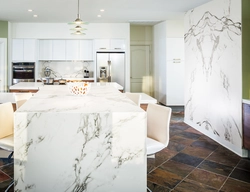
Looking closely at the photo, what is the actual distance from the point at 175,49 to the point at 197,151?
4052mm

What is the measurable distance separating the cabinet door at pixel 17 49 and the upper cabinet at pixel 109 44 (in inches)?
88.1

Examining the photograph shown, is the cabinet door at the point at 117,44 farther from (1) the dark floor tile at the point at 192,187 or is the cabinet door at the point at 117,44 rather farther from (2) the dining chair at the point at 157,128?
(1) the dark floor tile at the point at 192,187

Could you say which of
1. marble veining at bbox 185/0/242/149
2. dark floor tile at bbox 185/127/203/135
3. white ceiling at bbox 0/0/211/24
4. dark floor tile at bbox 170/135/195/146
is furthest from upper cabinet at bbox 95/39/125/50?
dark floor tile at bbox 170/135/195/146

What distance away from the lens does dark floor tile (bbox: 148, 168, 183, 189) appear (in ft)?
8.03

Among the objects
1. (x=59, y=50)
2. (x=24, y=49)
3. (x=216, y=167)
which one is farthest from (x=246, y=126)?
(x=24, y=49)

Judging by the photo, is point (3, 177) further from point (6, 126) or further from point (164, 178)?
point (164, 178)

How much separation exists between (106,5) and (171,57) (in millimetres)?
2692

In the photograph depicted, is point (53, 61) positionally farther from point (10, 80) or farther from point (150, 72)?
point (150, 72)

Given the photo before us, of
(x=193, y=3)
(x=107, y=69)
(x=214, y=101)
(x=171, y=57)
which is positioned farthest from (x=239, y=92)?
(x=107, y=69)

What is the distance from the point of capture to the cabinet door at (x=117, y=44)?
7023mm

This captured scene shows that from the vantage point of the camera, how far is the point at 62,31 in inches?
274

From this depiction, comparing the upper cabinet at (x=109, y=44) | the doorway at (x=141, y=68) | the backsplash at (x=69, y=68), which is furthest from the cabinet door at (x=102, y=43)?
the doorway at (x=141, y=68)

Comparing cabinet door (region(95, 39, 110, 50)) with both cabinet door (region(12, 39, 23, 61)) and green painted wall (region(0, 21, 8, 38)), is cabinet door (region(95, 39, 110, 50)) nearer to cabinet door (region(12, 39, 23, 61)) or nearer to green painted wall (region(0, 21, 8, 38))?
cabinet door (region(12, 39, 23, 61))

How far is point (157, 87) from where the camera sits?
25.1 feet
